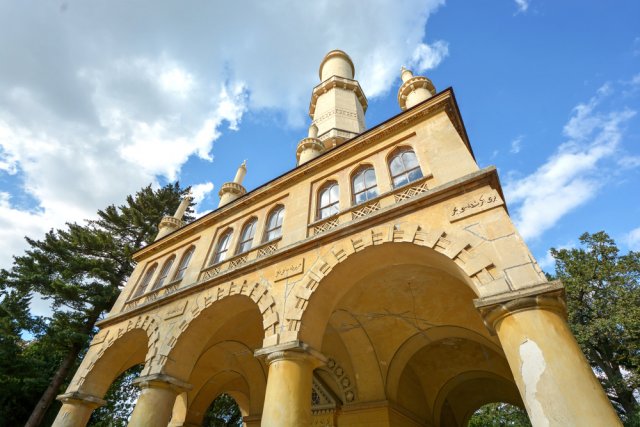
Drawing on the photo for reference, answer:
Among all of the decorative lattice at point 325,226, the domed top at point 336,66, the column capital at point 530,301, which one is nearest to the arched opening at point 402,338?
the decorative lattice at point 325,226

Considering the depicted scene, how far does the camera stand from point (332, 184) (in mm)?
10414

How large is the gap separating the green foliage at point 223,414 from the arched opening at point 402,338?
46.5 ft

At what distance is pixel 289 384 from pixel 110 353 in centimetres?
865

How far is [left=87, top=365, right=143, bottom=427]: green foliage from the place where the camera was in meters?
19.4

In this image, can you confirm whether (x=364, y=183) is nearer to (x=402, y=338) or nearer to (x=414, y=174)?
(x=414, y=174)

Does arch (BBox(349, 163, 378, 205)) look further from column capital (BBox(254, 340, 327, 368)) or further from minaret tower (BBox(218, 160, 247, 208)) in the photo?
minaret tower (BBox(218, 160, 247, 208))

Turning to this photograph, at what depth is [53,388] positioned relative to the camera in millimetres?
16297

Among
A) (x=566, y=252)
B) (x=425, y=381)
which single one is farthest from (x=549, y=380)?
(x=566, y=252)

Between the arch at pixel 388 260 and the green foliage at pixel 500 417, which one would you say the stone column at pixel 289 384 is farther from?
the green foliage at pixel 500 417

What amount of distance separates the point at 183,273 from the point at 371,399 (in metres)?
7.80

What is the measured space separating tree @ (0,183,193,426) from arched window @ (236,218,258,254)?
37.5ft

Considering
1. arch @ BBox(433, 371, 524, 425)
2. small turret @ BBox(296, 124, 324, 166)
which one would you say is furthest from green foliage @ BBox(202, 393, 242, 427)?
small turret @ BBox(296, 124, 324, 166)

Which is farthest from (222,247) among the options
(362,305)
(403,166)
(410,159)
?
(410,159)

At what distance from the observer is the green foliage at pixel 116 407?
63.6 feet
